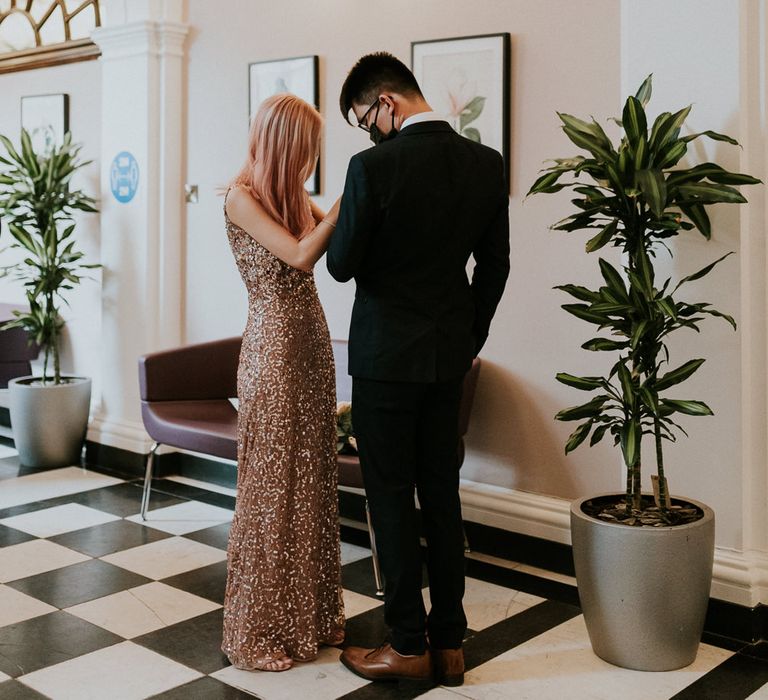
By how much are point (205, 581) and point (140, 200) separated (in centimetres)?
227

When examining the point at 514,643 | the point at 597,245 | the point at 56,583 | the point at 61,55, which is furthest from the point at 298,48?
the point at 514,643

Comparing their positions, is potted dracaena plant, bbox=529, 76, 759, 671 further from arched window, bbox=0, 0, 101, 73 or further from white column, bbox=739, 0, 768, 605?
arched window, bbox=0, 0, 101, 73

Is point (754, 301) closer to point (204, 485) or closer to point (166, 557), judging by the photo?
point (166, 557)

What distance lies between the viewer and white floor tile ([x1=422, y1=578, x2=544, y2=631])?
317 cm

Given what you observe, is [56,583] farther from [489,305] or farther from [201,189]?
[201,189]

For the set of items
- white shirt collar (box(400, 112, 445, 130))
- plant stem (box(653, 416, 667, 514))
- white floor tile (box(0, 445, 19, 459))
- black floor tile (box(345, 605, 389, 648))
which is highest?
white shirt collar (box(400, 112, 445, 130))

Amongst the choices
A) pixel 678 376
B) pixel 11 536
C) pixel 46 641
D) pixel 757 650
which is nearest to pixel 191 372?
pixel 11 536

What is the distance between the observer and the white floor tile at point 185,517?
4.17 meters

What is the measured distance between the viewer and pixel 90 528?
13.6 feet

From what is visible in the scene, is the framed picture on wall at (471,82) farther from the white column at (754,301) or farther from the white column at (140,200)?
the white column at (140,200)

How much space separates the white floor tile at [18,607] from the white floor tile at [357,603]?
0.96m

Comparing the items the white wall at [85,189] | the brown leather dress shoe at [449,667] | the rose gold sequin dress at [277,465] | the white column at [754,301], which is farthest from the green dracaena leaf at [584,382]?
the white wall at [85,189]

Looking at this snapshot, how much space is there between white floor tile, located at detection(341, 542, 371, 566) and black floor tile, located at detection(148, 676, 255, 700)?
1.12 meters

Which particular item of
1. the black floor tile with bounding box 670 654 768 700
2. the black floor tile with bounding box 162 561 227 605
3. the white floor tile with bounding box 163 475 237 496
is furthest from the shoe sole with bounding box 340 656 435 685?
the white floor tile with bounding box 163 475 237 496
